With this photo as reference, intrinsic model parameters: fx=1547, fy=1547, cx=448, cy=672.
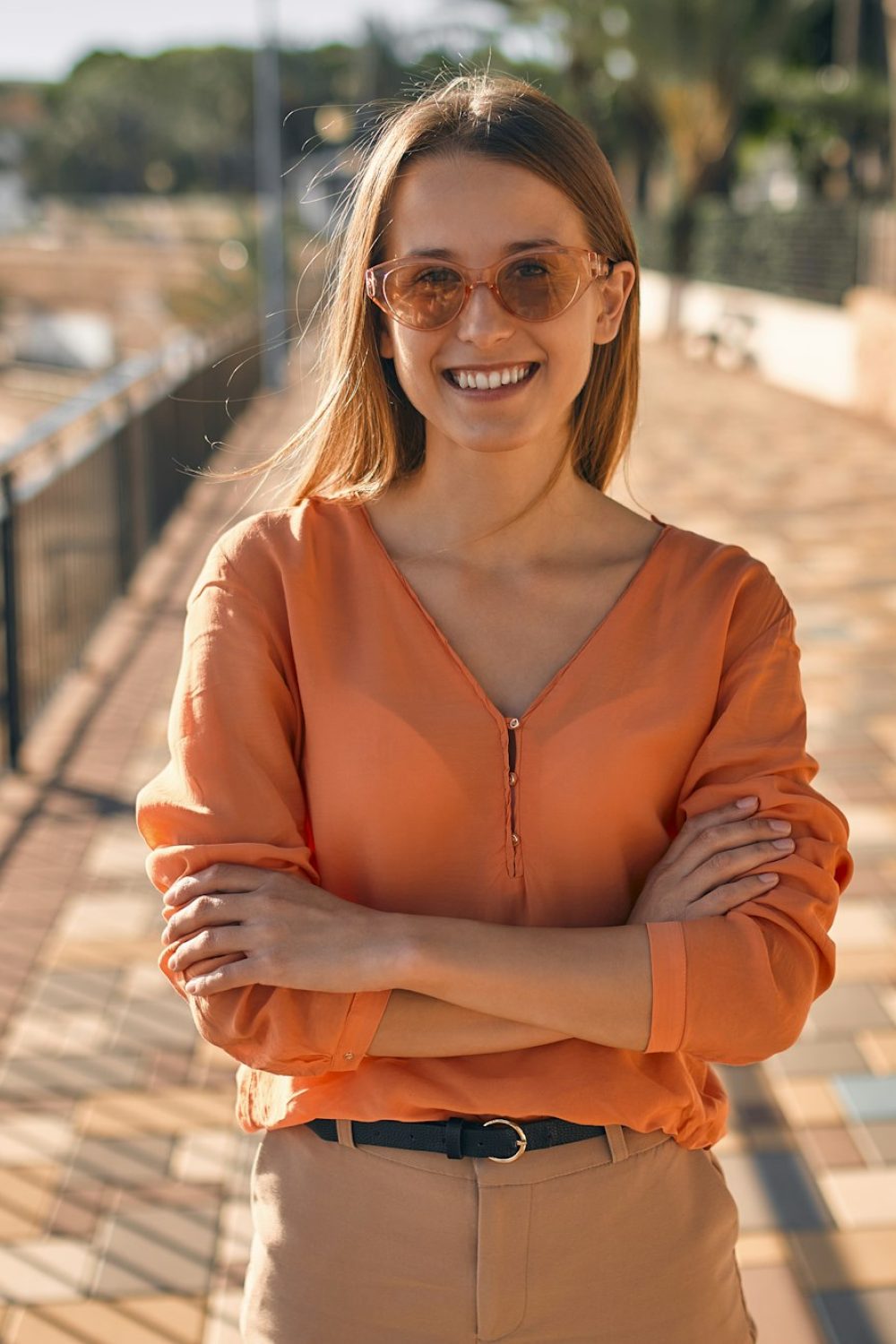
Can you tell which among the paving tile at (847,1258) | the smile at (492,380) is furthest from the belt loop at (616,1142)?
the paving tile at (847,1258)

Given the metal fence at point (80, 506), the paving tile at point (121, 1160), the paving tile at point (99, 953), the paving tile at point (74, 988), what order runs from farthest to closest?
the metal fence at point (80, 506) → the paving tile at point (99, 953) → the paving tile at point (74, 988) → the paving tile at point (121, 1160)

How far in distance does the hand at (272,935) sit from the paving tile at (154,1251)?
4.96 feet

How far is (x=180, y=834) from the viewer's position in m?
1.59

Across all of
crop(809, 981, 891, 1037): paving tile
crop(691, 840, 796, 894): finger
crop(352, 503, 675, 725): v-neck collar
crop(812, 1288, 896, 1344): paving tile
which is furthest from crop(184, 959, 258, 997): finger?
crop(809, 981, 891, 1037): paving tile

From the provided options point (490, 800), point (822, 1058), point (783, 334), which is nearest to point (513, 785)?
point (490, 800)

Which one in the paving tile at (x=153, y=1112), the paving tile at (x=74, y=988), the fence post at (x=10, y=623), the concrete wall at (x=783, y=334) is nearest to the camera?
the paving tile at (x=153, y=1112)

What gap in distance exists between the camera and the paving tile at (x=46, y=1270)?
2.80 meters

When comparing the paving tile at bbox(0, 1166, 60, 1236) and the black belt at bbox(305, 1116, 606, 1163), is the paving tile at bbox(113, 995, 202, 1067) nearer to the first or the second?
the paving tile at bbox(0, 1166, 60, 1236)

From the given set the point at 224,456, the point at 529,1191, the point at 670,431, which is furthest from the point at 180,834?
the point at 670,431

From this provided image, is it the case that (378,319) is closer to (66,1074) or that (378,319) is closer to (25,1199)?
(25,1199)

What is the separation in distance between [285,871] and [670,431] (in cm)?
1396

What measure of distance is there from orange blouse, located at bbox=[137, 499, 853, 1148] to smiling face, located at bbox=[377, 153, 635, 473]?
20 cm

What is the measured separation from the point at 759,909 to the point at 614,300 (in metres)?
0.70

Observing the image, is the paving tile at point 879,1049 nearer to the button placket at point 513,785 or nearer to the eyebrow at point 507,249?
the button placket at point 513,785
